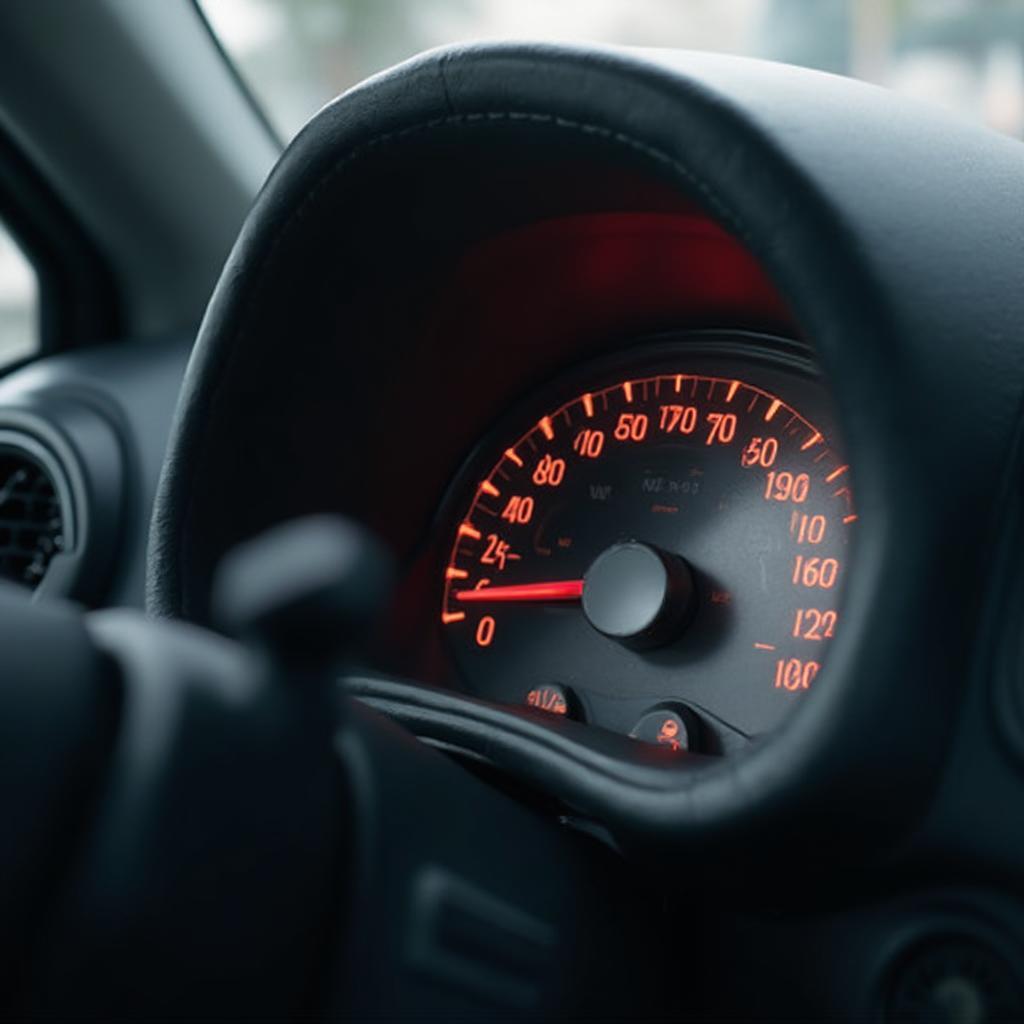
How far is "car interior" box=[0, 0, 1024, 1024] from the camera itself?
0.88 metres

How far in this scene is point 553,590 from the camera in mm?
1557

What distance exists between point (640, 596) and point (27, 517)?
30.3 inches

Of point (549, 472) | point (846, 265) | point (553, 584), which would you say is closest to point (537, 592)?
point (553, 584)

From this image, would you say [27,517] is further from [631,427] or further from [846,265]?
[846,265]

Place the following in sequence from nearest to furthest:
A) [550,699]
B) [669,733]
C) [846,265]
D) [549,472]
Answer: [846,265] → [669,733] → [550,699] → [549,472]

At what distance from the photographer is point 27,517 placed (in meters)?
1.91

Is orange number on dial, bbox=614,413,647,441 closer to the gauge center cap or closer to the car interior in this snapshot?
the car interior

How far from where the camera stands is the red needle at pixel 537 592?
1.55 meters

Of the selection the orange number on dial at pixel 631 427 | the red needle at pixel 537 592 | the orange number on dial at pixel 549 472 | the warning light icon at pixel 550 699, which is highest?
the orange number on dial at pixel 631 427

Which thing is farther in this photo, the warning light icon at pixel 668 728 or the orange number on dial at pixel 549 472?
the orange number on dial at pixel 549 472

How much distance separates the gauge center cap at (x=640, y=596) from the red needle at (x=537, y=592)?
0.05 m

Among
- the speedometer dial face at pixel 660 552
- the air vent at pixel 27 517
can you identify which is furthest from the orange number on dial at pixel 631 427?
the air vent at pixel 27 517

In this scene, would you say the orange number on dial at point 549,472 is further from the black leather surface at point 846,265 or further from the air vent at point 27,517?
the air vent at point 27,517

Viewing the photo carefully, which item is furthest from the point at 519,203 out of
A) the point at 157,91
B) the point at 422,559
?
the point at 157,91
